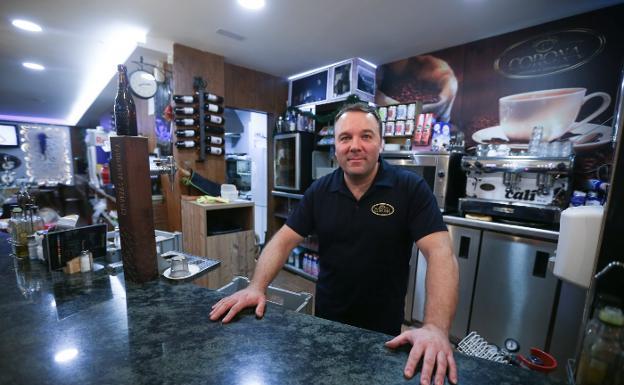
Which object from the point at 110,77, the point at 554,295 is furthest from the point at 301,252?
the point at 110,77

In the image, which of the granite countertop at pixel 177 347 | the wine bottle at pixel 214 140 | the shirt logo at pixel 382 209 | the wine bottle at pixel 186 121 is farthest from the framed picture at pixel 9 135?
the shirt logo at pixel 382 209

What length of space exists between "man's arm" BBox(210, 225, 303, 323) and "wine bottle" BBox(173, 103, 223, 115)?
8.00 ft

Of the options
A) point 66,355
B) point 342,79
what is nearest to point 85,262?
point 66,355

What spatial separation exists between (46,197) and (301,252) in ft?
22.1

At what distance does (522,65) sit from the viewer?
2.56 metres

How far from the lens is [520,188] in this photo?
2.29 meters

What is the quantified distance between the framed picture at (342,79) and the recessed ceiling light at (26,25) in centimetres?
310

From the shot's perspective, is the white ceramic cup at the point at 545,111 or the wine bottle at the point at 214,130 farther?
the wine bottle at the point at 214,130

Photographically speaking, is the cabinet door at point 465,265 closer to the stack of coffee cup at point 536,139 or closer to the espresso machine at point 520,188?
the espresso machine at point 520,188

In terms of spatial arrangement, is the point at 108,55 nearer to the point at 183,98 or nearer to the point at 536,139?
the point at 183,98

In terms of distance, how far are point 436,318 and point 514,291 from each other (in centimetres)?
166

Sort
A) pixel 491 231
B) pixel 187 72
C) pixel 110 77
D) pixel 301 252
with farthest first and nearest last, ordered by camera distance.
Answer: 1. pixel 110 77
2. pixel 301 252
3. pixel 187 72
4. pixel 491 231

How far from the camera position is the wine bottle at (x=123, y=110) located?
38.7 inches

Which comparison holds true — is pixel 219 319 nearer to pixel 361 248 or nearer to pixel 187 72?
pixel 361 248
